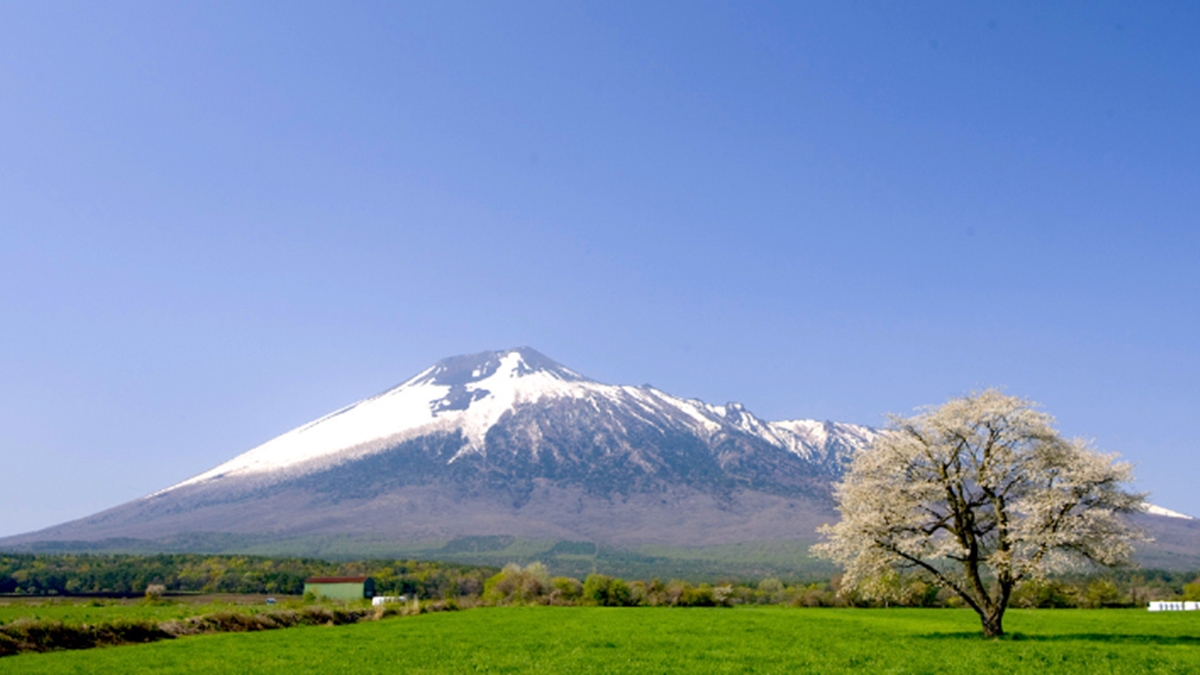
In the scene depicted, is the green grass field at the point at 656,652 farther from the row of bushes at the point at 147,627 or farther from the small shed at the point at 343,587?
the small shed at the point at 343,587

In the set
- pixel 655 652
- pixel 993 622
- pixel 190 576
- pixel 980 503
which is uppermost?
pixel 980 503

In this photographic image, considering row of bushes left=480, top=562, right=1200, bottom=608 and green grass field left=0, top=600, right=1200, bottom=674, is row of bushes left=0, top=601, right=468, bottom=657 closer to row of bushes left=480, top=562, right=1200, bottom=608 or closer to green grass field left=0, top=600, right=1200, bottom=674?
green grass field left=0, top=600, right=1200, bottom=674

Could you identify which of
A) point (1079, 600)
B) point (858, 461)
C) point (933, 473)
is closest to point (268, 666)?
point (858, 461)

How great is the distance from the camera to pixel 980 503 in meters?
34.5

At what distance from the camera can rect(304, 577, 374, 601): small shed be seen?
364 ft

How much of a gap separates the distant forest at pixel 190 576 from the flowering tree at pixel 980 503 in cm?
9522

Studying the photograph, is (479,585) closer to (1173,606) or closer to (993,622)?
(1173,606)

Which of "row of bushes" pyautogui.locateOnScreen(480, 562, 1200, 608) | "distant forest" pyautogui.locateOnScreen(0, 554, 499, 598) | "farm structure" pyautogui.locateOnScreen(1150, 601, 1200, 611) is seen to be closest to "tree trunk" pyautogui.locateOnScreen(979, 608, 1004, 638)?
"row of bushes" pyautogui.locateOnScreen(480, 562, 1200, 608)

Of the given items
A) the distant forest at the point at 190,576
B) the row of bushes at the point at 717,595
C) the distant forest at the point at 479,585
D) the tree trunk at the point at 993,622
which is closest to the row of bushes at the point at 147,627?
the distant forest at the point at 479,585

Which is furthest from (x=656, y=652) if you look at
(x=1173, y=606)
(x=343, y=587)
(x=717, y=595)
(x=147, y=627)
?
(x=343, y=587)

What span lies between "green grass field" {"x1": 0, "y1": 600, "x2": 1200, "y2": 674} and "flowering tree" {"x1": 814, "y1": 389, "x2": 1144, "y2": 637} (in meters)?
3.15

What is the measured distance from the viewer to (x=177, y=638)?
47156mm

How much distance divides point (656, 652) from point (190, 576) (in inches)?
4762

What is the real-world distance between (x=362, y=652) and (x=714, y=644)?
15671mm
